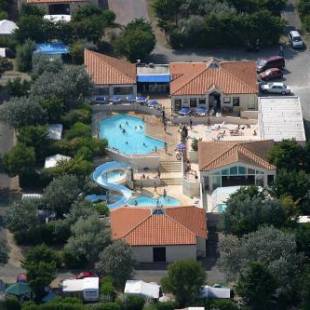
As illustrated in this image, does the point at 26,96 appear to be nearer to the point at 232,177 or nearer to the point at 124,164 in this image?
the point at 124,164

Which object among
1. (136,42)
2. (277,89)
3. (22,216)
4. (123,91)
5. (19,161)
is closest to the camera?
(22,216)

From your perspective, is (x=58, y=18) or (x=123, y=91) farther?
(x=58, y=18)

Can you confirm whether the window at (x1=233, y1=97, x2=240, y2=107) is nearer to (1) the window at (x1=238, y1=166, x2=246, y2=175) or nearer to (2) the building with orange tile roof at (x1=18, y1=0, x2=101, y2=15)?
(1) the window at (x1=238, y1=166, x2=246, y2=175)

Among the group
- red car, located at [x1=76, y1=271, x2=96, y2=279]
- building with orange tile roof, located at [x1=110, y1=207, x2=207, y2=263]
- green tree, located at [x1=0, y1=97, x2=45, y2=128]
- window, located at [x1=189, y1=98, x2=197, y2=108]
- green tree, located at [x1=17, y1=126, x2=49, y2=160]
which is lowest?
red car, located at [x1=76, y1=271, x2=96, y2=279]

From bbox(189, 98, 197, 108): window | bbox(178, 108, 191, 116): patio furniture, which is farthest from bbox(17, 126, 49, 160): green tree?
bbox(189, 98, 197, 108): window

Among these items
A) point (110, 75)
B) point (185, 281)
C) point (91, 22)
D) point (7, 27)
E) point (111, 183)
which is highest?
point (7, 27)

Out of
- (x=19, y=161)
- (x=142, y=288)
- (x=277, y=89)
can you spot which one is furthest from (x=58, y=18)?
(x=142, y=288)

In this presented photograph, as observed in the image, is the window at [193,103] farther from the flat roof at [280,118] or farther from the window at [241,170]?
the window at [241,170]

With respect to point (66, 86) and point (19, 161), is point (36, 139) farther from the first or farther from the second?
point (66, 86)
